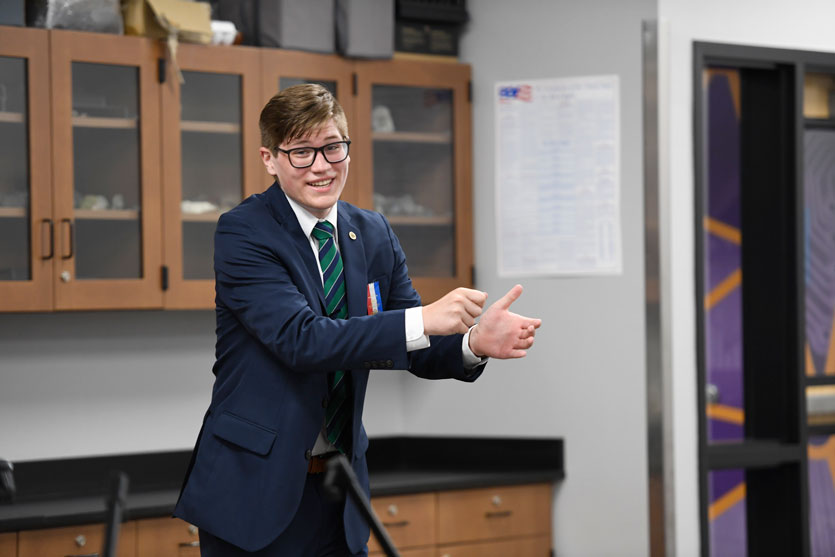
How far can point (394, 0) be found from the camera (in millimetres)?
3246

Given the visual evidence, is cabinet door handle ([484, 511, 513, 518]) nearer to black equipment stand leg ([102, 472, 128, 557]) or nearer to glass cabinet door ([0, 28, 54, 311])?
glass cabinet door ([0, 28, 54, 311])

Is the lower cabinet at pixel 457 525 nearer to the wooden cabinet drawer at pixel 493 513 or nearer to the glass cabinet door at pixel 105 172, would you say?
the wooden cabinet drawer at pixel 493 513

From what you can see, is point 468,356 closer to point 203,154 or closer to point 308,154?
point 308,154

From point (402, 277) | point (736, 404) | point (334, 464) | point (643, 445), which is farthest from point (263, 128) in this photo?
point (736, 404)

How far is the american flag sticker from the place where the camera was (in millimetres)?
1730

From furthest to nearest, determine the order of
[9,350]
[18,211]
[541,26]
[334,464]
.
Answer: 1. [541,26]
2. [9,350]
3. [18,211]
4. [334,464]

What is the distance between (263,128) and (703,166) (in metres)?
1.82

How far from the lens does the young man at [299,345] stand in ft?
5.06

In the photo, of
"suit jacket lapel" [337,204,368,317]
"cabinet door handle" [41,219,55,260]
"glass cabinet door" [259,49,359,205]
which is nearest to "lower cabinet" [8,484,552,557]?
"cabinet door handle" [41,219,55,260]

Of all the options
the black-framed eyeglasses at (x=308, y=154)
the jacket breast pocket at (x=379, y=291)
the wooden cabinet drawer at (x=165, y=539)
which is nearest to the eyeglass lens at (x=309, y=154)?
the black-framed eyeglasses at (x=308, y=154)

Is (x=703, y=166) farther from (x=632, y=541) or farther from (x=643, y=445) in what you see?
(x=632, y=541)

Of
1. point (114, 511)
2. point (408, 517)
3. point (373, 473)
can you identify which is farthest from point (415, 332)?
point (373, 473)

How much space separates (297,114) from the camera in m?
1.60

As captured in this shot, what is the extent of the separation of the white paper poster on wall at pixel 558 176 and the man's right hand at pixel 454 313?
1.66m
